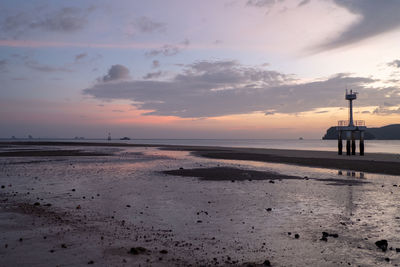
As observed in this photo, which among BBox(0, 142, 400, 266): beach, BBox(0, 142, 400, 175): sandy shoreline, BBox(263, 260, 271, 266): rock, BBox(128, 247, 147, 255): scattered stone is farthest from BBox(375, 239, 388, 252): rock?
BBox(0, 142, 400, 175): sandy shoreline

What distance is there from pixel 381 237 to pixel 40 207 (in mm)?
14231

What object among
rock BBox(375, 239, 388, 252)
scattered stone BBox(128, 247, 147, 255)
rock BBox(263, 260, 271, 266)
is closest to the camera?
rock BBox(263, 260, 271, 266)

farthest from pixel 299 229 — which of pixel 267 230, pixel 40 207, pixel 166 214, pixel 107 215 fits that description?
pixel 40 207

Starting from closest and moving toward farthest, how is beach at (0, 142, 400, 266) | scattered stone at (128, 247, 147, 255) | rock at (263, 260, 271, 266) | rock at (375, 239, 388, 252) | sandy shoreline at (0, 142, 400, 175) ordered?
rock at (263, 260, 271, 266) < beach at (0, 142, 400, 266) < scattered stone at (128, 247, 147, 255) < rock at (375, 239, 388, 252) < sandy shoreline at (0, 142, 400, 175)

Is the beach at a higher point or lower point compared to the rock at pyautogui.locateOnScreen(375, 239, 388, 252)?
lower

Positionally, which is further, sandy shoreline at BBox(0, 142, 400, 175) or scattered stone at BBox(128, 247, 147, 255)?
sandy shoreline at BBox(0, 142, 400, 175)

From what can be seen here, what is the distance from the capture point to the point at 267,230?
1098cm

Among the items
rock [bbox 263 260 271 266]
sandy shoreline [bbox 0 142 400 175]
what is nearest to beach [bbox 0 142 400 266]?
rock [bbox 263 260 271 266]

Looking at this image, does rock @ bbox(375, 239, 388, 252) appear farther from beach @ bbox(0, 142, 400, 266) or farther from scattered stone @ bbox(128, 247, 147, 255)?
scattered stone @ bbox(128, 247, 147, 255)

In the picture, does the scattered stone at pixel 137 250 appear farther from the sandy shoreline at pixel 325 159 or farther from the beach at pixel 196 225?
the sandy shoreline at pixel 325 159

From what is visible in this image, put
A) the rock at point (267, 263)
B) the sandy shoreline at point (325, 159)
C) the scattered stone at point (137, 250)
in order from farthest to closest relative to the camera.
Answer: the sandy shoreline at point (325, 159)
the scattered stone at point (137, 250)
the rock at point (267, 263)

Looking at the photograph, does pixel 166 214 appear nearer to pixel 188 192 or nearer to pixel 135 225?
pixel 135 225

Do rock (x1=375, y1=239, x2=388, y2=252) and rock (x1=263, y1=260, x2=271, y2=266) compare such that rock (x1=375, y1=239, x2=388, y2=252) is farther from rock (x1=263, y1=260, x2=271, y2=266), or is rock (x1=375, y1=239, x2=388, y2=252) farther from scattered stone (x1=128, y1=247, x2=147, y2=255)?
scattered stone (x1=128, y1=247, x2=147, y2=255)

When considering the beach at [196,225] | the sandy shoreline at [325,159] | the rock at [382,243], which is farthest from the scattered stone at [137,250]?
the sandy shoreline at [325,159]
